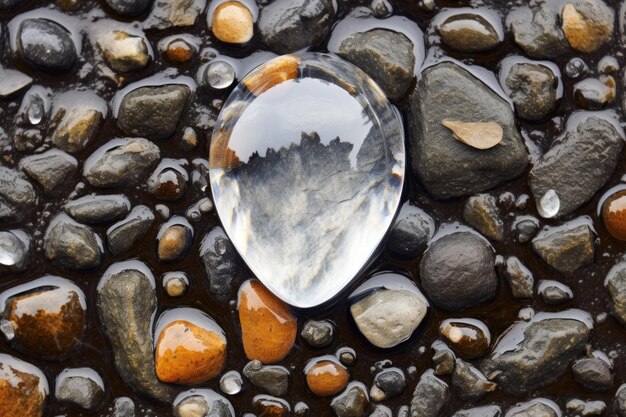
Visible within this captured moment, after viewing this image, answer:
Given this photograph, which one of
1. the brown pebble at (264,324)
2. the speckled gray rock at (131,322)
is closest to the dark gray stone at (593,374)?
the brown pebble at (264,324)

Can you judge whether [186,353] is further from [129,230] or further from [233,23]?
[233,23]

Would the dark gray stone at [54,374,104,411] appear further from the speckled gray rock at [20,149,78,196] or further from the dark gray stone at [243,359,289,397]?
the speckled gray rock at [20,149,78,196]

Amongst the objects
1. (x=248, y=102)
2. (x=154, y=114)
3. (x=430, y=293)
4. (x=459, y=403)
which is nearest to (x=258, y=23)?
(x=248, y=102)

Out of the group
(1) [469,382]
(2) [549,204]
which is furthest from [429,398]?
(2) [549,204]

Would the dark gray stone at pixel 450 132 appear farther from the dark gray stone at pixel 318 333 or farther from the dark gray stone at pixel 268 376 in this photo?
the dark gray stone at pixel 268 376

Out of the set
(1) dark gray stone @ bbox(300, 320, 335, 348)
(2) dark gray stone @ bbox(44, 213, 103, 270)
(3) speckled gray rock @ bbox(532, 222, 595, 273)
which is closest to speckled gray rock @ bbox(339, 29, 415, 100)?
(3) speckled gray rock @ bbox(532, 222, 595, 273)

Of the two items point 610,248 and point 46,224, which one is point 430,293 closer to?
point 610,248
